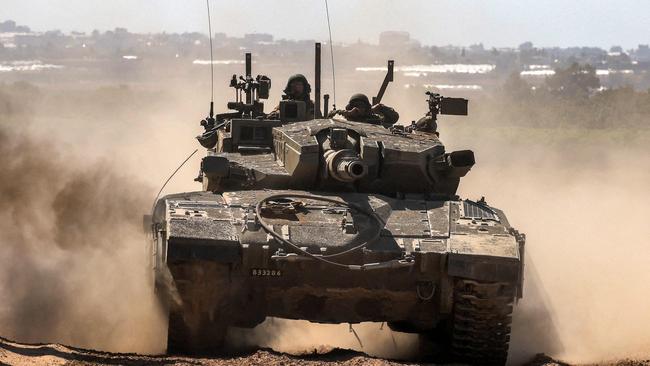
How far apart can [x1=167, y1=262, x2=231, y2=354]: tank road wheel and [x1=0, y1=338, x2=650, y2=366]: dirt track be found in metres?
0.35

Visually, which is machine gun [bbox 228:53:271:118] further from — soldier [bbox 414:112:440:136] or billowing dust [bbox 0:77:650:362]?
soldier [bbox 414:112:440:136]

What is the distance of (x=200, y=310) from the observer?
1436 centimetres

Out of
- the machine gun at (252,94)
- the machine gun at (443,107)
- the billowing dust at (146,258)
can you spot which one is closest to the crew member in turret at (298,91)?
the machine gun at (252,94)

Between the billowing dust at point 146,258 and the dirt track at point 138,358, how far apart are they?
143 cm

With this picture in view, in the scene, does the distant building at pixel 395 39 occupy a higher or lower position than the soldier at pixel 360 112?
lower

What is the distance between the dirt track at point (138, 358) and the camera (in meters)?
13.5

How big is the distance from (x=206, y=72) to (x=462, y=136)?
58.0 ft

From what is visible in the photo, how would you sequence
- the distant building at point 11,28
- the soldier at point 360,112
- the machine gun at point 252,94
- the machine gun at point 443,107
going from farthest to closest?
1. the distant building at point 11,28
2. the machine gun at point 252,94
3. the soldier at point 360,112
4. the machine gun at point 443,107

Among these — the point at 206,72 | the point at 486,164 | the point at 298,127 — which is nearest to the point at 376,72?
the point at 206,72

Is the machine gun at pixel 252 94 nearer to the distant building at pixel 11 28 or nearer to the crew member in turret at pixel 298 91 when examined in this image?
the crew member in turret at pixel 298 91

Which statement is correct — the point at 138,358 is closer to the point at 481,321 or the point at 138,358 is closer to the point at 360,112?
the point at 481,321

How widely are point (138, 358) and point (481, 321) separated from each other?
3.43 meters

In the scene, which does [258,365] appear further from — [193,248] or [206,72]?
[206,72]

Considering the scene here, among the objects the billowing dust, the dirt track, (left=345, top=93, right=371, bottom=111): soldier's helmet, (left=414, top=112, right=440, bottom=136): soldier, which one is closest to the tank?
the dirt track
